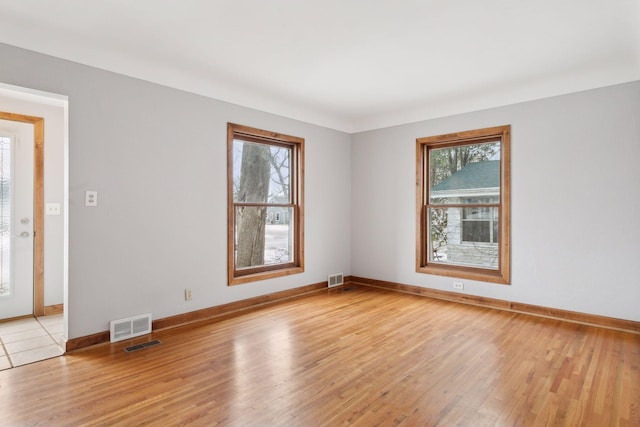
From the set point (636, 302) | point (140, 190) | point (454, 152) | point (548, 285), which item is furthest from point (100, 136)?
point (636, 302)

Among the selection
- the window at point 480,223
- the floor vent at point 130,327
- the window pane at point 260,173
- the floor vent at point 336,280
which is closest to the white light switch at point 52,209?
the floor vent at point 130,327

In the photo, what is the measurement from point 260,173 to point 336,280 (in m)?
2.07

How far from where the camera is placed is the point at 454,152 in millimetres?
4945

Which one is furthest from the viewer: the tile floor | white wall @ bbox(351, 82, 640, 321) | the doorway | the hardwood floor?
the doorway

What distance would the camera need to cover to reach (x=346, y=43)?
3.11m

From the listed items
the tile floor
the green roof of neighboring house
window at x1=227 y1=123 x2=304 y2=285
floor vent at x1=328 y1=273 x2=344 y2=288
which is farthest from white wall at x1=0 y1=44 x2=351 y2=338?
the green roof of neighboring house

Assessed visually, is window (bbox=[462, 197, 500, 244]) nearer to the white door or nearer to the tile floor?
the tile floor

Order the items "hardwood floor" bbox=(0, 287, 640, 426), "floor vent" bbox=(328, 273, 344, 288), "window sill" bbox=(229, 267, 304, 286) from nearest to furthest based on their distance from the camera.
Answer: "hardwood floor" bbox=(0, 287, 640, 426), "window sill" bbox=(229, 267, 304, 286), "floor vent" bbox=(328, 273, 344, 288)

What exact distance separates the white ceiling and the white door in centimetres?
155

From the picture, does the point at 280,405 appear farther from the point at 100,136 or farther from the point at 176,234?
the point at 100,136

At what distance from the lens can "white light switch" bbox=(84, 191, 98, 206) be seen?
315 centimetres

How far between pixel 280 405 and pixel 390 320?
198cm

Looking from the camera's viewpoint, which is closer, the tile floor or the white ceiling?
the white ceiling

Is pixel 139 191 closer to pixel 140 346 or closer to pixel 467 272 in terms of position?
pixel 140 346
